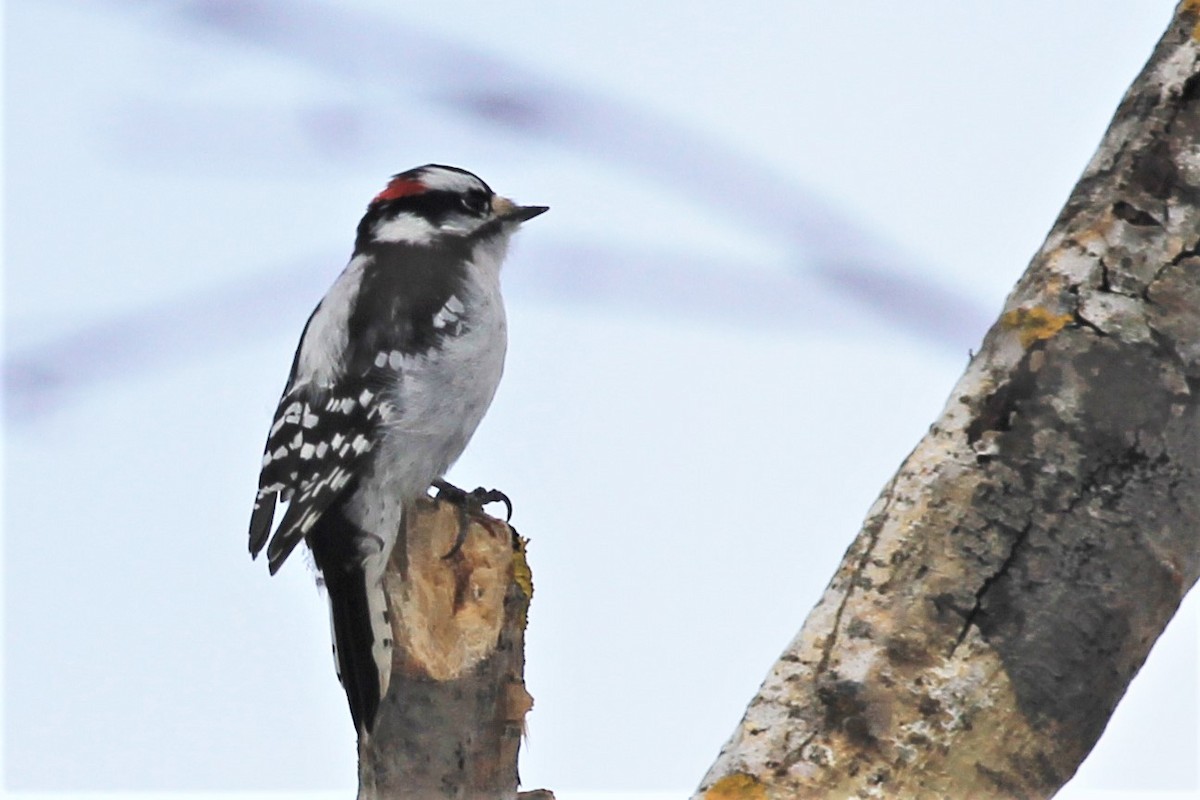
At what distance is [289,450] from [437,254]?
1126 mm

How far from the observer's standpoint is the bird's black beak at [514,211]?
16.9ft

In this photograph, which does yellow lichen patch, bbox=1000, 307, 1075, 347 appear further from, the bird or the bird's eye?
the bird's eye

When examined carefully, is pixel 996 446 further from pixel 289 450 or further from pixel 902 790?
pixel 289 450

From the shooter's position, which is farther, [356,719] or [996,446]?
[356,719]

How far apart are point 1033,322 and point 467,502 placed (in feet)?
5.78

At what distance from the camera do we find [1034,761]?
239 cm

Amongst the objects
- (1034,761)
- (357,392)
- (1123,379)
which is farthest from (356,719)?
(1123,379)

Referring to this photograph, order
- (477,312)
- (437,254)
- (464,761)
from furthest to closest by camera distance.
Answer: (437,254), (477,312), (464,761)

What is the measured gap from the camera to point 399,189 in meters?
5.26

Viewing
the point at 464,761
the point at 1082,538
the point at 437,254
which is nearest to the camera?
the point at 1082,538

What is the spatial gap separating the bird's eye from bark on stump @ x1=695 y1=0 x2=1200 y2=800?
3.00 metres

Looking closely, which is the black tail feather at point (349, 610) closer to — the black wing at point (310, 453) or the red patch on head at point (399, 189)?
the black wing at point (310, 453)

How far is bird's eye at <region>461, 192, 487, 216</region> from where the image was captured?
17.1 ft

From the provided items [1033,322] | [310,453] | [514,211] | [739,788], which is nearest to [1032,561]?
[1033,322]
